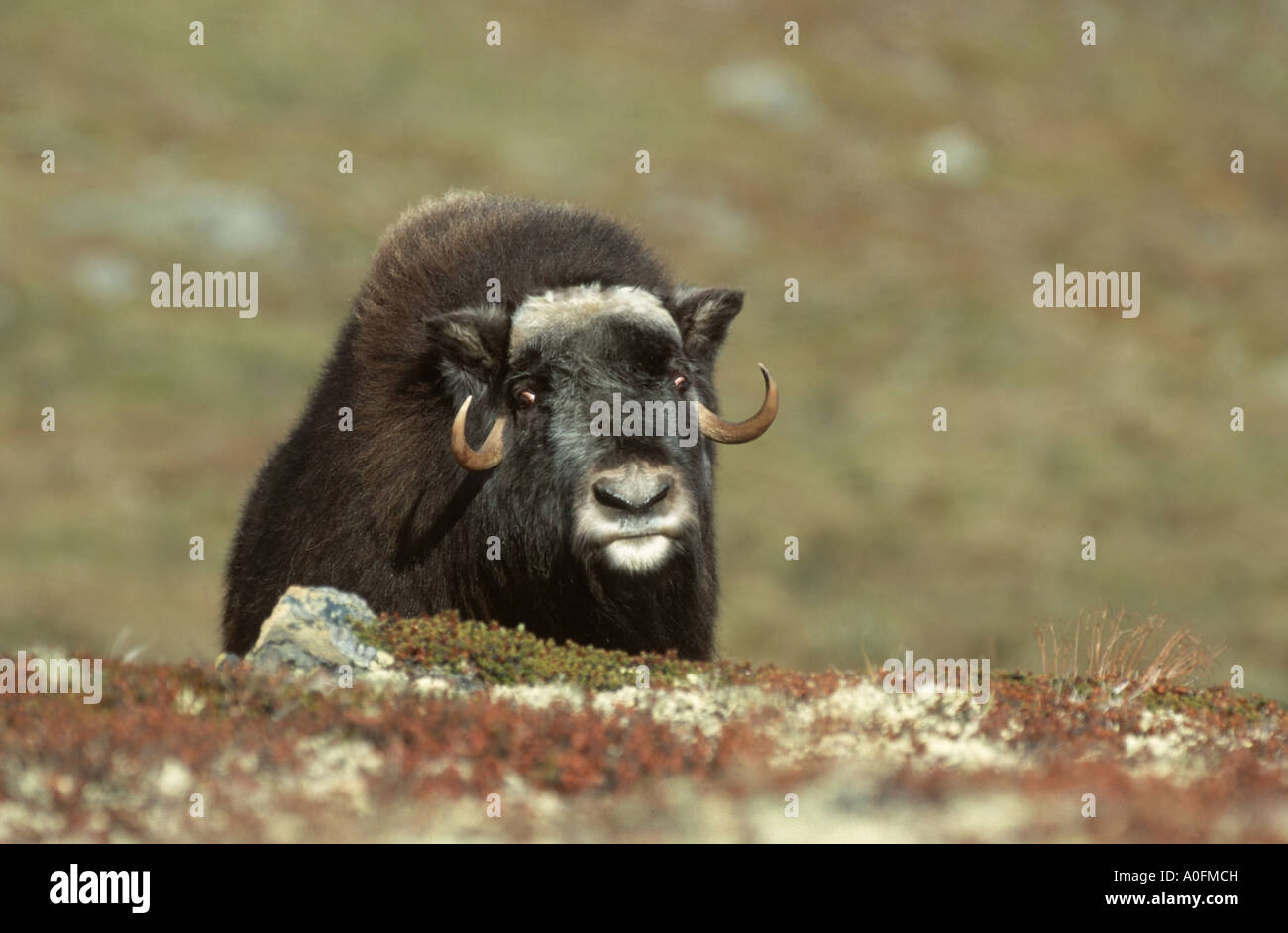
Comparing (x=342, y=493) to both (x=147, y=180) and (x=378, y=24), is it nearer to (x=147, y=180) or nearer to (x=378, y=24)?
(x=147, y=180)

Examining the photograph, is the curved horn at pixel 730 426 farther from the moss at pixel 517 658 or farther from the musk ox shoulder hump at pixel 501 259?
the moss at pixel 517 658

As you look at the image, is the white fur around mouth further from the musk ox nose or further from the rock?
the rock

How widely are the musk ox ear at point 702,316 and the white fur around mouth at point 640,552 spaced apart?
171cm

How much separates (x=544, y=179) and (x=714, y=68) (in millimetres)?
15788

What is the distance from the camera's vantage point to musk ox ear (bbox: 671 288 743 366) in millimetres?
9031

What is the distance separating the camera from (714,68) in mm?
67688

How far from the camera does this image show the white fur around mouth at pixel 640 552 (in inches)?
301

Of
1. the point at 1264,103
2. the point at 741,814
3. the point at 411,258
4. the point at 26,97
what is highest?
the point at 1264,103

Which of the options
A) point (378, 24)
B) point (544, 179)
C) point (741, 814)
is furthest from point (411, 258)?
point (378, 24)

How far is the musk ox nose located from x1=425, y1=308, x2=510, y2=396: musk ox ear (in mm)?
1263

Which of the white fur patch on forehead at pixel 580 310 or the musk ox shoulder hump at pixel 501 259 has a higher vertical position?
the musk ox shoulder hump at pixel 501 259

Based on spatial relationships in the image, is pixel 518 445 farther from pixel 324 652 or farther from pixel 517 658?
pixel 324 652

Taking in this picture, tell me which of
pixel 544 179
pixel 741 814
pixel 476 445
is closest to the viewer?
pixel 741 814

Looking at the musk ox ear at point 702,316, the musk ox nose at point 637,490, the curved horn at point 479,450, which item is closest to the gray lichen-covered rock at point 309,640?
the curved horn at point 479,450
